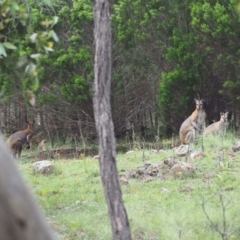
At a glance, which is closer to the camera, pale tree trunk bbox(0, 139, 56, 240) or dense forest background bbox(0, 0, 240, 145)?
pale tree trunk bbox(0, 139, 56, 240)

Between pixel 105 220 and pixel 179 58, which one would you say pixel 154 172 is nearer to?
pixel 105 220

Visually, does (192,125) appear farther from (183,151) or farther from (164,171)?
(164,171)

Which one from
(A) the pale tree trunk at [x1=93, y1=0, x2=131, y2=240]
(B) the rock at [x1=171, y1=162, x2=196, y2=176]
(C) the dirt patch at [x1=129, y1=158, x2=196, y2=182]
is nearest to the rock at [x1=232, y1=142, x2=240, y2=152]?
(C) the dirt patch at [x1=129, y1=158, x2=196, y2=182]

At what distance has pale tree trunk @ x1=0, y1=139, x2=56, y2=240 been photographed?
5.23 ft

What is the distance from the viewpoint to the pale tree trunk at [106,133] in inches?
186

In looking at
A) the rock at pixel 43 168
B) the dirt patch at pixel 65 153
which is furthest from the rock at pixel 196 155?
the dirt patch at pixel 65 153

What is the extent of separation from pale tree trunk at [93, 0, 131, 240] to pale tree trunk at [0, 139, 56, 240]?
3.06 metres

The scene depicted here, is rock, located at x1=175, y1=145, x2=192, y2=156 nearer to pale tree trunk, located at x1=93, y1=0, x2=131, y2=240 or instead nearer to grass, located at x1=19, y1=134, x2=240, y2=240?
grass, located at x1=19, y1=134, x2=240, y2=240

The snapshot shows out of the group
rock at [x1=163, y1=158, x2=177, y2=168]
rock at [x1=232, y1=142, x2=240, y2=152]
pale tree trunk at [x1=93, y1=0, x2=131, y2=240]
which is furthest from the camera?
rock at [x1=232, y1=142, x2=240, y2=152]

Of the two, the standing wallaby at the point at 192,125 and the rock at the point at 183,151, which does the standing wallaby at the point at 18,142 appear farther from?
the rock at the point at 183,151

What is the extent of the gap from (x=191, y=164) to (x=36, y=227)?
9.56 meters

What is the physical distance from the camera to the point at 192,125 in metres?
16.5

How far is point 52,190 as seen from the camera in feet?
32.7

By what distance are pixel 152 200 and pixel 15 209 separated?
24.8 feet
